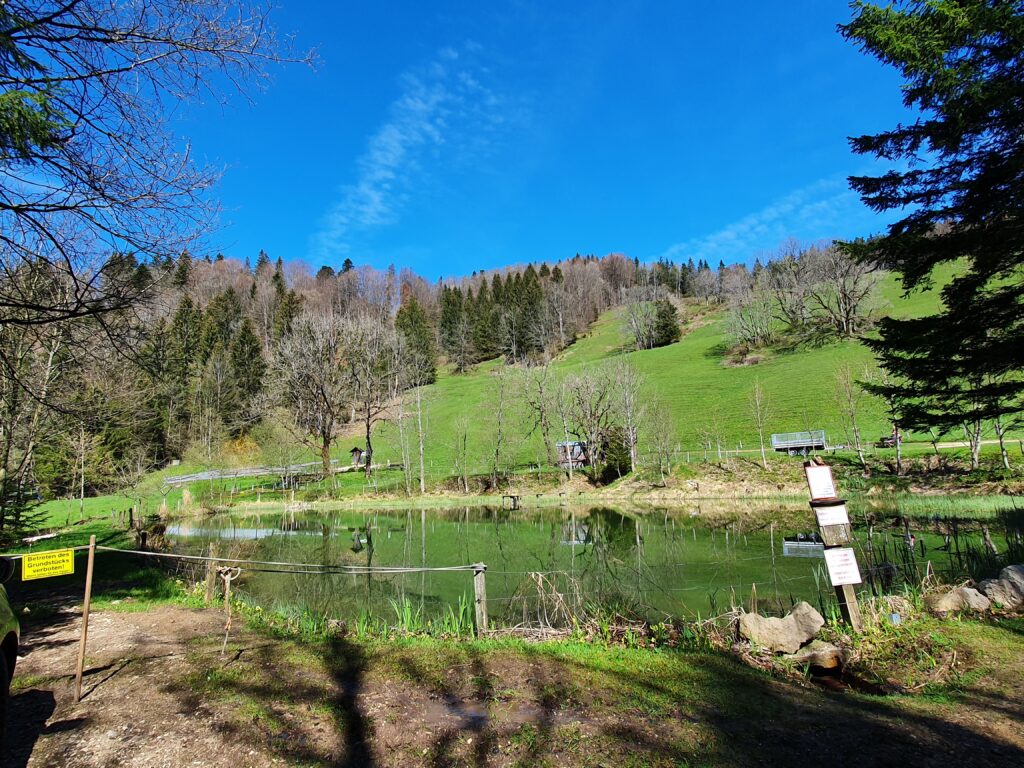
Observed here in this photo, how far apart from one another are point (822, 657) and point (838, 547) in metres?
1.50

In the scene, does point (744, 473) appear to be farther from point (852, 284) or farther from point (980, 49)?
point (852, 284)

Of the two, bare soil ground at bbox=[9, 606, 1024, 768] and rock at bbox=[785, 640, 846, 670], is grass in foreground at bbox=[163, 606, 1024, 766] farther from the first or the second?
rock at bbox=[785, 640, 846, 670]

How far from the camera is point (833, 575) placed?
7.10m

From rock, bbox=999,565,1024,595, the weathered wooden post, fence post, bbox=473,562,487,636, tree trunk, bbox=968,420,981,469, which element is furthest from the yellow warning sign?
tree trunk, bbox=968,420,981,469

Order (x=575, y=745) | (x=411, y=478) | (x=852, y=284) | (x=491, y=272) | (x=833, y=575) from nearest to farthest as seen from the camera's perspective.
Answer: (x=575, y=745) < (x=833, y=575) < (x=411, y=478) < (x=852, y=284) < (x=491, y=272)

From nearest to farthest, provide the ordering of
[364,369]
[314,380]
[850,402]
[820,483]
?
[820,483]
[850,402]
[314,380]
[364,369]

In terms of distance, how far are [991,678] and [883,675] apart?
37.9 inches

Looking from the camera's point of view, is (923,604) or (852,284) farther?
(852,284)

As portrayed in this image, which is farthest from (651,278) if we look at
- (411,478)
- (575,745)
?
(575,745)

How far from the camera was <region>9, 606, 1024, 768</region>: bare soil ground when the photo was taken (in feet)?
13.4

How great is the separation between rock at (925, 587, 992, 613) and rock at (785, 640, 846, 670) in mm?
2314

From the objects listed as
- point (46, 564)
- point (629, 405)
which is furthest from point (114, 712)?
point (629, 405)

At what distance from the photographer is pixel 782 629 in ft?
22.7

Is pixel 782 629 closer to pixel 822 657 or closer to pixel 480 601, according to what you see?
pixel 822 657
